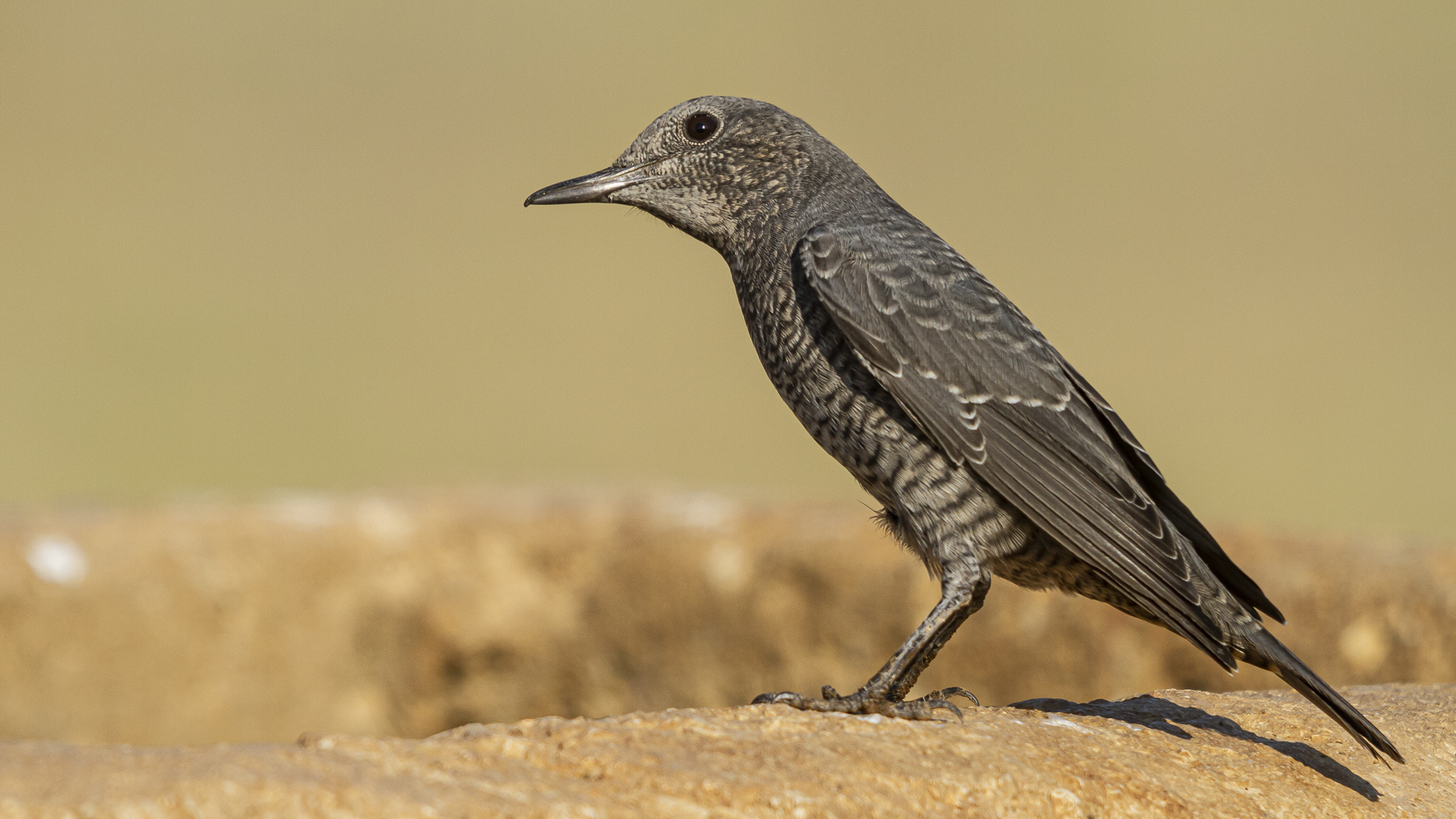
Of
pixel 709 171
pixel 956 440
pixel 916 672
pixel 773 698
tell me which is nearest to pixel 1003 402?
pixel 956 440

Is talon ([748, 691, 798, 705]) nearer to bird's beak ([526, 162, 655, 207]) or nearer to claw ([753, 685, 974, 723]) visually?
claw ([753, 685, 974, 723])

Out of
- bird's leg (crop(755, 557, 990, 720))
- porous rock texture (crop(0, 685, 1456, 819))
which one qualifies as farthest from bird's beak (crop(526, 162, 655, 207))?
porous rock texture (crop(0, 685, 1456, 819))

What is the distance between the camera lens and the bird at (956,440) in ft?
11.0

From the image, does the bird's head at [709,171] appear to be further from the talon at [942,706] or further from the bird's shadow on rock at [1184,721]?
the bird's shadow on rock at [1184,721]

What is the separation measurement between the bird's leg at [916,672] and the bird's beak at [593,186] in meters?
1.66

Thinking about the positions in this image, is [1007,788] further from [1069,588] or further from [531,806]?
[1069,588]

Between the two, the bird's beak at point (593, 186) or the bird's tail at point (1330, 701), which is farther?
the bird's beak at point (593, 186)

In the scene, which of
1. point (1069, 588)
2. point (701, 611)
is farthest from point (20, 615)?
point (1069, 588)

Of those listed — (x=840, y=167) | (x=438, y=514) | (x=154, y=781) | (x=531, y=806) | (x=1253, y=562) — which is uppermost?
(x=1253, y=562)

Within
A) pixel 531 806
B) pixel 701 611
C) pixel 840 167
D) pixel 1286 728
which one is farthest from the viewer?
pixel 701 611

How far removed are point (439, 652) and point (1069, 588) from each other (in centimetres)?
312

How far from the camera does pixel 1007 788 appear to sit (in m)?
2.50

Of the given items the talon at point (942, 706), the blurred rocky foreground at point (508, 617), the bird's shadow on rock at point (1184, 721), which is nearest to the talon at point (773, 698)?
the talon at point (942, 706)

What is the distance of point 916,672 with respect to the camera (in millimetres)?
3572
